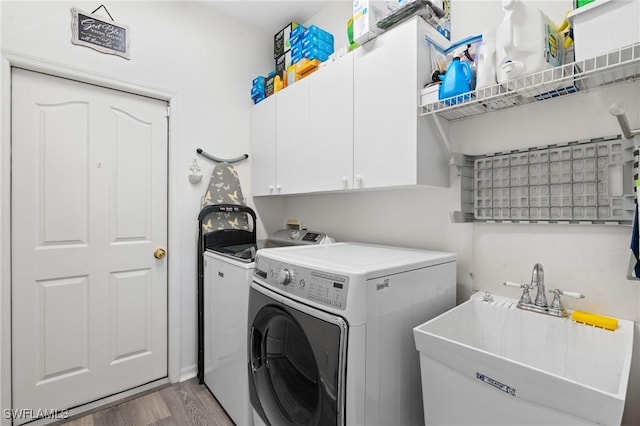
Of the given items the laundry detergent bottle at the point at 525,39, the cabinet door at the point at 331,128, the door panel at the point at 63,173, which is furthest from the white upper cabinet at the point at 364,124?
the door panel at the point at 63,173

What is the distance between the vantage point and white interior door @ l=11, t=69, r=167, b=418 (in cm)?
174

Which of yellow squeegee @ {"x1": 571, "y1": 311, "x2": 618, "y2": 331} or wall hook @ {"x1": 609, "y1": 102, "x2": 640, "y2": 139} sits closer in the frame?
wall hook @ {"x1": 609, "y1": 102, "x2": 640, "y2": 139}

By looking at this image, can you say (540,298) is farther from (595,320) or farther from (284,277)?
(284,277)

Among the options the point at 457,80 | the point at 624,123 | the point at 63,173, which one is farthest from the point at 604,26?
the point at 63,173

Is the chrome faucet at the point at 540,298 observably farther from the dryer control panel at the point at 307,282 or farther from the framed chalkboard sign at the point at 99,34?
the framed chalkboard sign at the point at 99,34

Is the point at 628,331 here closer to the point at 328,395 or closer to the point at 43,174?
the point at 328,395

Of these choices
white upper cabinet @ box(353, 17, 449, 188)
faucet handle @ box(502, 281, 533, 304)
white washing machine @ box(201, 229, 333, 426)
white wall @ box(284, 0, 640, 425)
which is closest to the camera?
white wall @ box(284, 0, 640, 425)

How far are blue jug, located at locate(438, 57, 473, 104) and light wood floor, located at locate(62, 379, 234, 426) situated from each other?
2.08m

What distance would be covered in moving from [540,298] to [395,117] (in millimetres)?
983

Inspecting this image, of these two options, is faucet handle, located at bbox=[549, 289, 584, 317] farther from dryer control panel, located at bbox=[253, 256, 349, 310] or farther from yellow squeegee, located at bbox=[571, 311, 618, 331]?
dryer control panel, located at bbox=[253, 256, 349, 310]

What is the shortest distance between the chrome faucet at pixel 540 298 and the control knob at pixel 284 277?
960mm

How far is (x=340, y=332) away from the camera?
3.40ft

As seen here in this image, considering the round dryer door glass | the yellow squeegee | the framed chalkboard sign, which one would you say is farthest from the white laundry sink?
the framed chalkboard sign

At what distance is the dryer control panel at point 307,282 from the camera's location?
1.07 m
